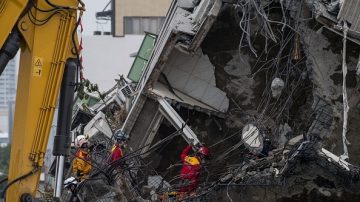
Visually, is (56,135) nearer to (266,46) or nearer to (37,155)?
(37,155)

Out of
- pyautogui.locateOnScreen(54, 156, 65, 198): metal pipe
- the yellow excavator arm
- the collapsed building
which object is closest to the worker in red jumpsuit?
the collapsed building

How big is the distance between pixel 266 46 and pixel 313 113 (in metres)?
2.03

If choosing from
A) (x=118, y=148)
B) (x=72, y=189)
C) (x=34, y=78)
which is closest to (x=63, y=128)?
(x=34, y=78)

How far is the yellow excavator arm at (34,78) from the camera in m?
8.55

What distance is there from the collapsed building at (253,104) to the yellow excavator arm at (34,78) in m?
2.84

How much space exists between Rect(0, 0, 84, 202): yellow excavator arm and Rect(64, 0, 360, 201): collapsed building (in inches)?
112

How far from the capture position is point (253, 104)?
15.3 metres

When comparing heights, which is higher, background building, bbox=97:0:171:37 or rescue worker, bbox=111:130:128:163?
rescue worker, bbox=111:130:128:163

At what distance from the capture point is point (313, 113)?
1281cm

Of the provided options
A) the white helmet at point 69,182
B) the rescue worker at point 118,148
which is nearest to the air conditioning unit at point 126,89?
the rescue worker at point 118,148

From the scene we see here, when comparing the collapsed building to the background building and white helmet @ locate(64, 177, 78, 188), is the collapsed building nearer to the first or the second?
white helmet @ locate(64, 177, 78, 188)

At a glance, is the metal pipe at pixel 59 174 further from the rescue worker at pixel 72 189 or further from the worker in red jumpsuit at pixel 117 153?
the worker in red jumpsuit at pixel 117 153

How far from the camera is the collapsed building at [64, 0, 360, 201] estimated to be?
33.2 feet

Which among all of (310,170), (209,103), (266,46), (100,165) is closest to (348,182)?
(310,170)
